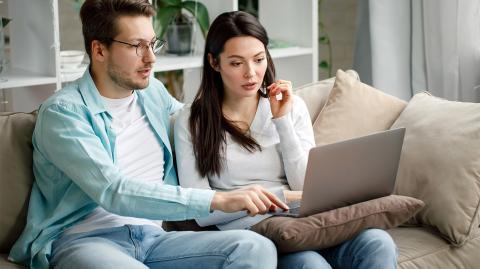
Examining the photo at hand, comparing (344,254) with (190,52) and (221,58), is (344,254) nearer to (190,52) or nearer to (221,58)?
(221,58)

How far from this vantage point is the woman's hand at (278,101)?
7.40 ft

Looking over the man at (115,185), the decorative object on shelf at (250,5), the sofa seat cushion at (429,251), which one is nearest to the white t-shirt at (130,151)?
Result: the man at (115,185)

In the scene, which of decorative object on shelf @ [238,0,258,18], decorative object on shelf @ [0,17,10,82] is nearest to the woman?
decorative object on shelf @ [0,17,10,82]

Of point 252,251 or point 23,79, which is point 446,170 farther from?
point 23,79

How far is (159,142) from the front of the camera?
224cm

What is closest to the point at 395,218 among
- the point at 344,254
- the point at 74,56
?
the point at 344,254

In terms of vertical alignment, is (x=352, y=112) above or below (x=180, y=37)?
below

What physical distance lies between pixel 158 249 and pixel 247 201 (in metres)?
0.32

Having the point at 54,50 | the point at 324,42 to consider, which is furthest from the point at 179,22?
the point at 324,42

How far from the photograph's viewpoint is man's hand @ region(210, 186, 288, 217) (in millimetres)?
1840

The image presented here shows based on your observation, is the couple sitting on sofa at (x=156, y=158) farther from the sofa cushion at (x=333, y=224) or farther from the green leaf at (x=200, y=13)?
the green leaf at (x=200, y=13)

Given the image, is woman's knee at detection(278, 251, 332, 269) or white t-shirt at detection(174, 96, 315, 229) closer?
woman's knee at detection(278, 251, 332, 269)

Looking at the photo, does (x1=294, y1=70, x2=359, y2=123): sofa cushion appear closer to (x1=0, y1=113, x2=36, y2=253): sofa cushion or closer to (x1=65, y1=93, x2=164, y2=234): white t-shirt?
(x1=65, y1=93, x2=164, y2=234): white t-shirt

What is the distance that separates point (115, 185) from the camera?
1.92m
